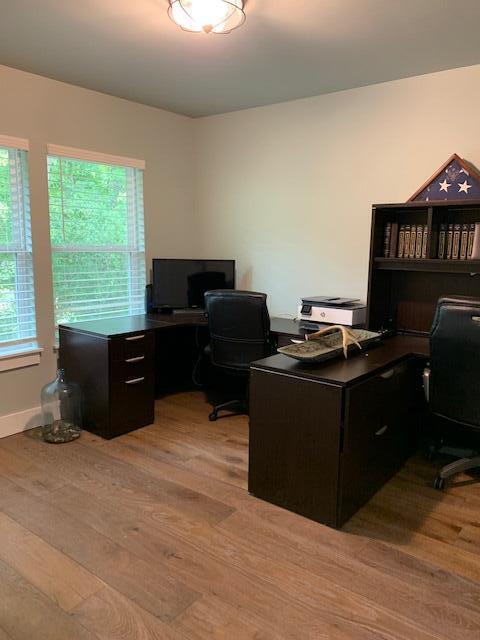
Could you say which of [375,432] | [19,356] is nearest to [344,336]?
[375,432]

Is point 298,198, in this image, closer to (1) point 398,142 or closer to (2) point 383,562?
(1) point 398,142

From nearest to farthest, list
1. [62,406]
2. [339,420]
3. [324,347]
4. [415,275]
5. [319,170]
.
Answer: [339,420] < [324,347] < [415,275] < [62,406] < [319,170]

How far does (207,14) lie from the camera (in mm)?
2195

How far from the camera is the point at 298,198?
390 centimetres

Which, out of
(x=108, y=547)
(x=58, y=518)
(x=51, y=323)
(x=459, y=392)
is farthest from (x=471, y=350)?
(x=51, y=323)

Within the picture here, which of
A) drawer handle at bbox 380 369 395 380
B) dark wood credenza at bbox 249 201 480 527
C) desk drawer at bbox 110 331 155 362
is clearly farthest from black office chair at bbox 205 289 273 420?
drawer handle at bbox 380 369 395 380

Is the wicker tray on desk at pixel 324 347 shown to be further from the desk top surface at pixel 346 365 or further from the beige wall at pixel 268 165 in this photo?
the beige wall at pixel 268 165

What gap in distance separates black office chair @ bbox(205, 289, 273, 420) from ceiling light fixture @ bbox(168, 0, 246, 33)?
5.02 ft

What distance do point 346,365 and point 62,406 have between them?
2.11 meters

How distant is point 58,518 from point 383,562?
1502 mm

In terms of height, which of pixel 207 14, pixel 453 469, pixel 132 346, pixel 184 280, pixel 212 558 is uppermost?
pixel 207 14

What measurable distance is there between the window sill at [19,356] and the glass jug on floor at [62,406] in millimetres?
197

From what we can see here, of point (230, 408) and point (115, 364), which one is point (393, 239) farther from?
point (115, 364)

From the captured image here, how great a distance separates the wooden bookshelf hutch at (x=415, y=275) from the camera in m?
3.02
